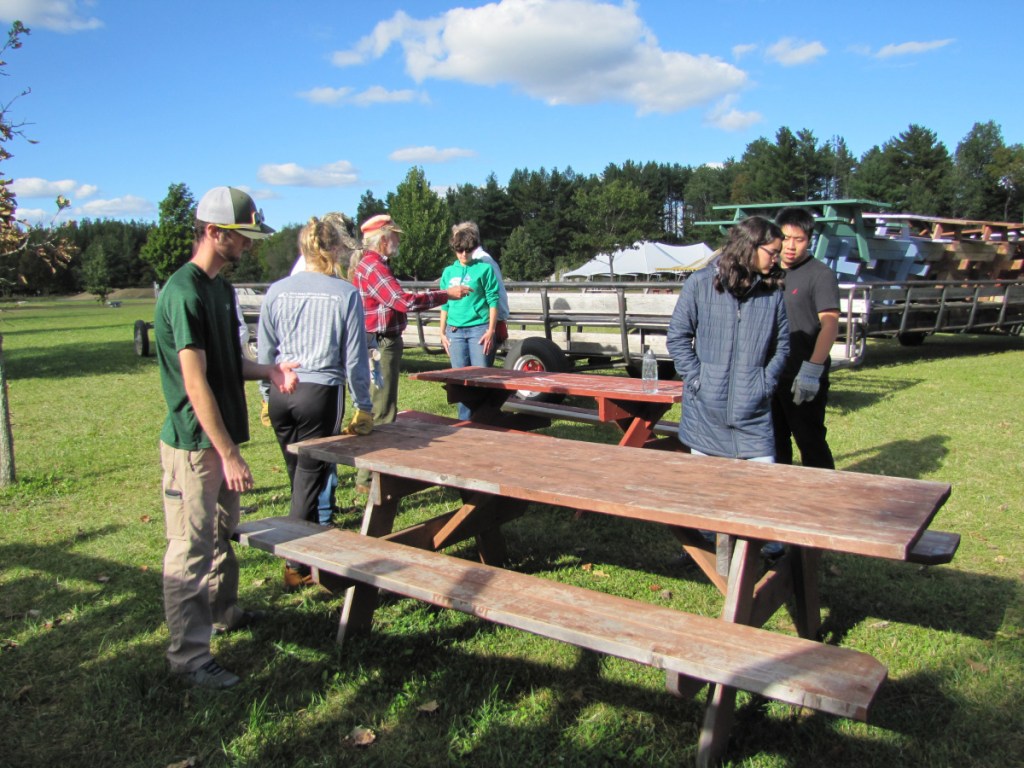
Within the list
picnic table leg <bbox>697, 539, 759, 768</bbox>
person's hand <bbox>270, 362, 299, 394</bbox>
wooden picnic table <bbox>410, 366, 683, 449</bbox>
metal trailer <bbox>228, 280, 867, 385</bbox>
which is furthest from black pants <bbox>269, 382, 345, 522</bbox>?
metal trailer <bbox>228, 280, 867, 385</bbox>

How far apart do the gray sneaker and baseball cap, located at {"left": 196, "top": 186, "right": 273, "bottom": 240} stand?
1.72 metres

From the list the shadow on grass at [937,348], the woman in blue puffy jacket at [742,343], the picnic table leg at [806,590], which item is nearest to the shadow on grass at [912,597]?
the picnic table leg at [806,590]

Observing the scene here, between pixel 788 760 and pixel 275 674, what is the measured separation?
1.99 metres

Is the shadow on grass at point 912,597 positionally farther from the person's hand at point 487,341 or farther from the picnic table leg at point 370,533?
the person's hand at point 487,341

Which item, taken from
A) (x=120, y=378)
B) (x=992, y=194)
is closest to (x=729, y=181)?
(x=992, y=194)

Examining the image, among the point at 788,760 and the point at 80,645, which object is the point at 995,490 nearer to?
the point at 788,760

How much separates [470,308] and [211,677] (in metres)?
3.92

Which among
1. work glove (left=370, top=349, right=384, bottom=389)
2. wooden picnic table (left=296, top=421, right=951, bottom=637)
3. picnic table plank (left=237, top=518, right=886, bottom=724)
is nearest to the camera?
picnic table plank (left=237, top=518, right=886, bottom=724)

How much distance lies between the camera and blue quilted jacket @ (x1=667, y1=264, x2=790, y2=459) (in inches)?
138

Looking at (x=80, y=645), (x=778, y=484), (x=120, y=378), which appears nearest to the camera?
(x=778, y=484)

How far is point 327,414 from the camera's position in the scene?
3951 millimetres

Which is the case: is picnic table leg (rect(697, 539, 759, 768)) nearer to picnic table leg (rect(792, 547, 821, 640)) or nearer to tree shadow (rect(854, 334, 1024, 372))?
picnic table leg (rect(792, 547, 821, 640))

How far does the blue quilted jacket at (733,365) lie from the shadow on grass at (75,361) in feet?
41.3

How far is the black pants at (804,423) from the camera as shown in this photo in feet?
14.3
